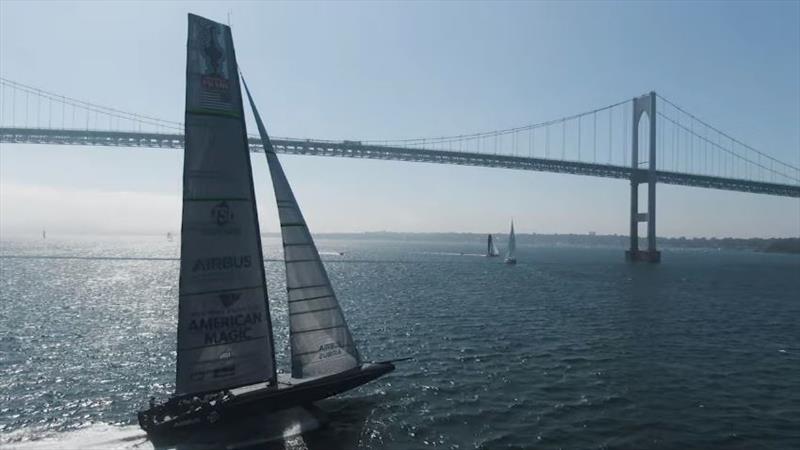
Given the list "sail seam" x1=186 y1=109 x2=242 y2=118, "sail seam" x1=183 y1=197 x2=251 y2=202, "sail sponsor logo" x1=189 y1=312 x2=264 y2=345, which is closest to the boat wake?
"sail sponsor logo" x1=189 y1=312 x2=264 y2=345

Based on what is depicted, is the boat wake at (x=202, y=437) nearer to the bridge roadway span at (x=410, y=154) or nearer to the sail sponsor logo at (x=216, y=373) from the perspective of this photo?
the sail sponsor logo at (x=216, y=373)

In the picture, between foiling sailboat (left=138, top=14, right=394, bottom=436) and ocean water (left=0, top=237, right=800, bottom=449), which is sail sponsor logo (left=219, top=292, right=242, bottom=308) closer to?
foiling sailboat (left=138, top=14, right=394, bottom=436)

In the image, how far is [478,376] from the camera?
46.9 ft

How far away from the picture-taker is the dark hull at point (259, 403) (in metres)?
8.96

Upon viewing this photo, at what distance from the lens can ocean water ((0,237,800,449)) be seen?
998 cm

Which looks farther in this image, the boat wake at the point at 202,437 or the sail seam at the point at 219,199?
the boat wake at the point at 202,437

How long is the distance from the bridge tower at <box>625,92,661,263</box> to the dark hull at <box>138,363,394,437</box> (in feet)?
227

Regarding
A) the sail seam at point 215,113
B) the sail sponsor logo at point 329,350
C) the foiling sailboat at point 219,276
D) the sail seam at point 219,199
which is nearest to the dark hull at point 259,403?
the foiling sailboat at point 219,276

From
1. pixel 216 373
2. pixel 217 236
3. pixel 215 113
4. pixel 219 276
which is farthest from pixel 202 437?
pixel 215 113

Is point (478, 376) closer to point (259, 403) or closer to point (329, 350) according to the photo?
point (329, 350)

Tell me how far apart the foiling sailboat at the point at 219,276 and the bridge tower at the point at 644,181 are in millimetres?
70443

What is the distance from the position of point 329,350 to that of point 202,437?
9.21 feet

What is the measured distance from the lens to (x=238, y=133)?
9.27 meters

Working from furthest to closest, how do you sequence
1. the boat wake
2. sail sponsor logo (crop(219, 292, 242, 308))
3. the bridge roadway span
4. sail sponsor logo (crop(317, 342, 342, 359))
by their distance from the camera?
the bridge roadway span
sail sponsor logo (crop(317, 342, 342, 359))
sail sponsor logo (crop(219, 292, 242, 308))
the boat wake
